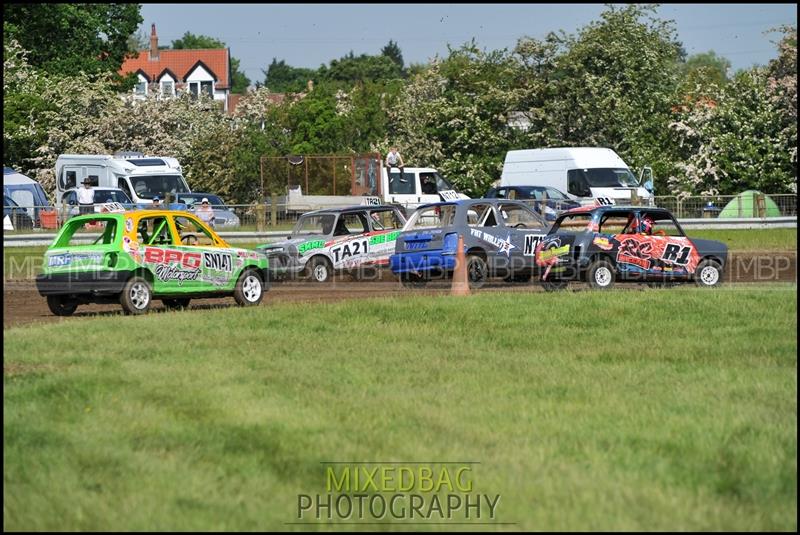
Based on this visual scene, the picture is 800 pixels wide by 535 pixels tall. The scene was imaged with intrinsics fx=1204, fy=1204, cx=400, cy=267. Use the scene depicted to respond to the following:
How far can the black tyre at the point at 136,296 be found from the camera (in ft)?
57.3

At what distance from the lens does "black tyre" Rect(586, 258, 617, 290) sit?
784 inches

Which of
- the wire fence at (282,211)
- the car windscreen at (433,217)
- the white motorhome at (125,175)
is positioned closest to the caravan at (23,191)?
the white motorhome at (125,175)

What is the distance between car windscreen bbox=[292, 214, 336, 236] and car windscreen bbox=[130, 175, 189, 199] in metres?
16.2

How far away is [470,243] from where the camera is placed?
21.5m

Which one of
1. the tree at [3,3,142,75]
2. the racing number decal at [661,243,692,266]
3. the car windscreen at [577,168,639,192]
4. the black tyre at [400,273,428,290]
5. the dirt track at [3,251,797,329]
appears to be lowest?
the dirt track at [3,251,797,329]

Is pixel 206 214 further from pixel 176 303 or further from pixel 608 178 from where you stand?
pixel 608 178

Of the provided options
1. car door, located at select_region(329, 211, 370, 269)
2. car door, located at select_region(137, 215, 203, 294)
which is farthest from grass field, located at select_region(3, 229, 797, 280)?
car door, located at select_region(137, 215, 203, 294)

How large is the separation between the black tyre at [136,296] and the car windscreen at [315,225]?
6.70 m

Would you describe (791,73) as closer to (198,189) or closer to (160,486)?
(198,189)

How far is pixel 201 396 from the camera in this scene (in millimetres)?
9969

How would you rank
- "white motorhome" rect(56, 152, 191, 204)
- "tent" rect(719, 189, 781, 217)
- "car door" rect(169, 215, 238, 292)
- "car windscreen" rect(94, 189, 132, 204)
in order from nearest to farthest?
"car door" rect(169, 215, 238, 292), "tent" rect(719, 189, 781, 217), "car windscreen" rect(94, 189, 132, 204), "white motorhome" rect(56, 152, 191, 204)

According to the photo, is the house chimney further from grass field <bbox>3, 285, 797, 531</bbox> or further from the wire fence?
grass field <bbox>3, 285, 797, 531</bbox>

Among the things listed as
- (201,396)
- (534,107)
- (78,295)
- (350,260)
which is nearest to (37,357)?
(201,396)

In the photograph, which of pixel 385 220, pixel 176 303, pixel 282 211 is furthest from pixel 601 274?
pixel 282 211
